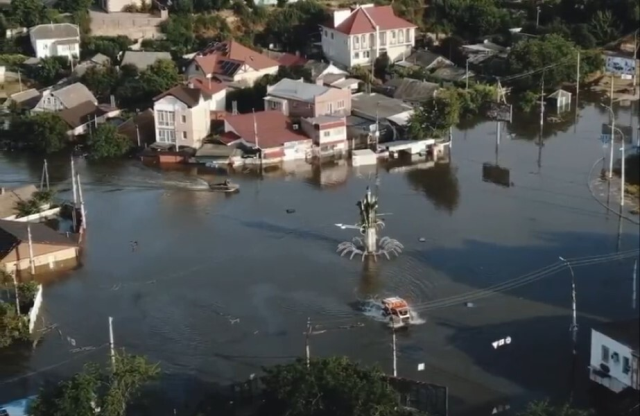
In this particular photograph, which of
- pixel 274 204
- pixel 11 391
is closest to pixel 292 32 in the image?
pixel 274 204

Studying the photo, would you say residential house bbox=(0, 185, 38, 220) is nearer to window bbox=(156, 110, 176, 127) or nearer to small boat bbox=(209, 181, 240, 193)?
small boat bbox=(209, 181, 240, 193)

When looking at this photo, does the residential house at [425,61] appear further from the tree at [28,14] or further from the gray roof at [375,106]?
the tree at [28,14]

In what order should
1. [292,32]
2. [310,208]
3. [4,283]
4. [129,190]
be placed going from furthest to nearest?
[292,32], [129,190], [310,208], [4,283]

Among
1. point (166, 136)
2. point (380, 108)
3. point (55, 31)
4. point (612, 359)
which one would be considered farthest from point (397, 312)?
point (55, 31)

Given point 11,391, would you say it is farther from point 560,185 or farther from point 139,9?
point 139,9

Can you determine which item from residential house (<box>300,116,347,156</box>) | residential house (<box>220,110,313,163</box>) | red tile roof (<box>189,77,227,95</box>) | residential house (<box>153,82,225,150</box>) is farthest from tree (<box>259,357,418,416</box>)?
red tile roof (<box>189,77,227,95</box>)

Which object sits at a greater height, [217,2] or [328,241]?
[217,2]
